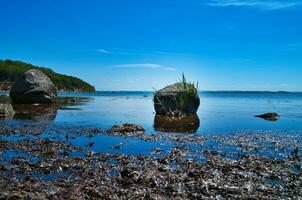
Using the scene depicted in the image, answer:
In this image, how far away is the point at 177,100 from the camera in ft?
84.7

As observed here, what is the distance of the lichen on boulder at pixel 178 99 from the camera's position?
25.7 meters

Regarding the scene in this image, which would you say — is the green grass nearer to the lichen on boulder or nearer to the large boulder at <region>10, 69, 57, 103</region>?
the lichen on boulder

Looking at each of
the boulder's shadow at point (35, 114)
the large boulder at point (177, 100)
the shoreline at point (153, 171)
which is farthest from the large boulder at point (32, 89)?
the shoreline at point (153, 171)

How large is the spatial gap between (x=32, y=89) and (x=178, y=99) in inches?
668

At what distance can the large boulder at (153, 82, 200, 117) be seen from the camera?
84.2ft

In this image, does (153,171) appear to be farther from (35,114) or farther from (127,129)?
(35,114)

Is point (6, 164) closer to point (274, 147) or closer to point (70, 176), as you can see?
point (70, 176)

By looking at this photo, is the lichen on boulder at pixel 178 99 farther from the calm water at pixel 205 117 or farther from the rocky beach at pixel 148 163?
the rocky beach at pixel 148 163

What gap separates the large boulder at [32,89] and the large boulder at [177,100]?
14.4 m

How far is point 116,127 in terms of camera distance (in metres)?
16.2

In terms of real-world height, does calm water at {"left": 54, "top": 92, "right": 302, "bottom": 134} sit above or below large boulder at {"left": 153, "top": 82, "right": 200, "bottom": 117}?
below

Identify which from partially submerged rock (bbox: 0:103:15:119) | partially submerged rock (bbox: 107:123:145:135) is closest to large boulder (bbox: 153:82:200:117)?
partially submerged rock (bbox: 107:123:145:135)

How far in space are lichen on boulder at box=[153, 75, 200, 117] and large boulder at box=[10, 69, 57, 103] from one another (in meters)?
14.4

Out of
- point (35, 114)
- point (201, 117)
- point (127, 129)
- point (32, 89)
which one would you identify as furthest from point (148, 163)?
point (32, 89)
